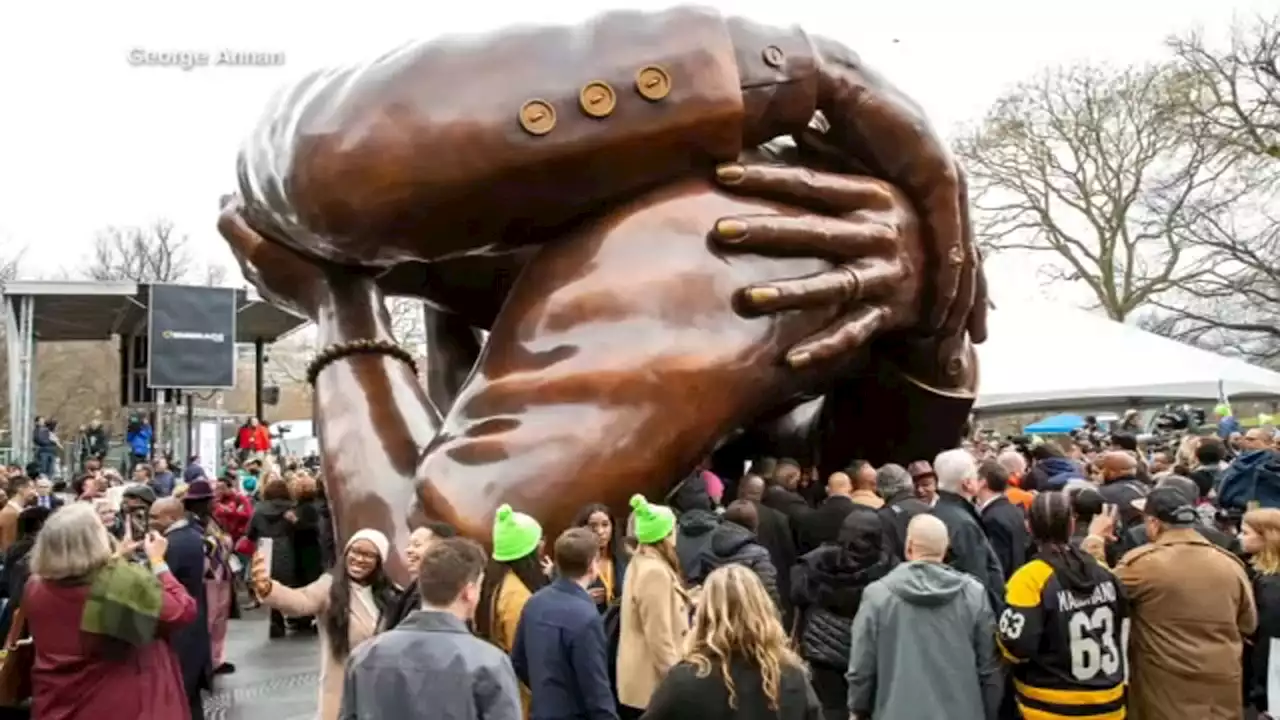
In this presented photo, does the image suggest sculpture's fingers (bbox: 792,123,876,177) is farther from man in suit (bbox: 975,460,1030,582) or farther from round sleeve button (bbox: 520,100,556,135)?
man in suit (bbox: 975,460,1030,582)

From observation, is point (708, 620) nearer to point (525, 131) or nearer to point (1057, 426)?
point (525, 131)

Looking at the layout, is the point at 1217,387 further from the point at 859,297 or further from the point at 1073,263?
the point at 859,297

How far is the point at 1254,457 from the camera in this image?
8484 millimetres

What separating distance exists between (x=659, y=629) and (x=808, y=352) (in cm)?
220

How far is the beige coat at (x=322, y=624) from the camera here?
4.52 m

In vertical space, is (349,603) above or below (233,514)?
above

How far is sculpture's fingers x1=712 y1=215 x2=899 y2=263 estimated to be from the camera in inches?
256

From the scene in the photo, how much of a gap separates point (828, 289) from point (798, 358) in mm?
404

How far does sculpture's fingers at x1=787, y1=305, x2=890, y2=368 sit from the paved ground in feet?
13.6

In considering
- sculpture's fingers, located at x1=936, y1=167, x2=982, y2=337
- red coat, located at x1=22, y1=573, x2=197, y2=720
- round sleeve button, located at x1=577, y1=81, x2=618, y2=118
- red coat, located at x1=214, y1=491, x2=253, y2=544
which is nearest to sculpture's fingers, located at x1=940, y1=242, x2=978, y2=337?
sculpture's fingers, located at x1=936, y1=167, x2=982, y2=337

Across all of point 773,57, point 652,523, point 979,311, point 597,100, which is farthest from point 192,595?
point 979,311

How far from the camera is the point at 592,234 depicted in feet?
21.3

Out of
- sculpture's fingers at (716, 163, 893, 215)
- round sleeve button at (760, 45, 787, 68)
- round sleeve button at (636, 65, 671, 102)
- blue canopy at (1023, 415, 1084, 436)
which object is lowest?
blue canopy at (1023, 415, 1084, 436)

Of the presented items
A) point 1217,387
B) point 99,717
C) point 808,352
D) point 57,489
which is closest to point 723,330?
point 808,352
